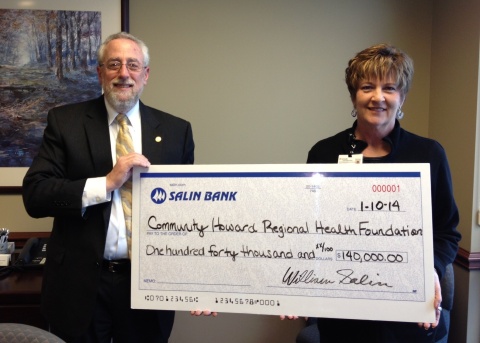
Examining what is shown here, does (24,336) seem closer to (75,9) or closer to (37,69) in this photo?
(37,69)

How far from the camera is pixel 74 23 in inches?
94.5

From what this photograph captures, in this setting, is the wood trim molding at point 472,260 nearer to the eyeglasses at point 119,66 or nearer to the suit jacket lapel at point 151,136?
the suit jacket lapel at point 151,136

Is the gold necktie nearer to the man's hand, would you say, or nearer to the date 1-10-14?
the man's hand

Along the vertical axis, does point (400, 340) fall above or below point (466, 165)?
below

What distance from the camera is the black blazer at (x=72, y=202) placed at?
151 centimetres

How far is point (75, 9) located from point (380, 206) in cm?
198

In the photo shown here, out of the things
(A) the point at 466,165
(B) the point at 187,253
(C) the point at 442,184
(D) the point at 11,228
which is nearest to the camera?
(C) the point at 442,184

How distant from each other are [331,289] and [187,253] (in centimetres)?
52

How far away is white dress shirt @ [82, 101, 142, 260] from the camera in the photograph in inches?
58.9

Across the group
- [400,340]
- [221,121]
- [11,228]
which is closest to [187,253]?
[400,340]

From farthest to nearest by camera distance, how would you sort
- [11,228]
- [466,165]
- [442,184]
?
[11,228] < [466,165] < [442,184]

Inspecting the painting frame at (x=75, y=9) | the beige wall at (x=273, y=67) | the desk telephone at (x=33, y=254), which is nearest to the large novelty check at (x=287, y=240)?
the desk telephone at (x=33, y=254)

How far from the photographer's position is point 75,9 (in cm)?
240

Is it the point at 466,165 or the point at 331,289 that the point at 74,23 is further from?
the point at 466,165
